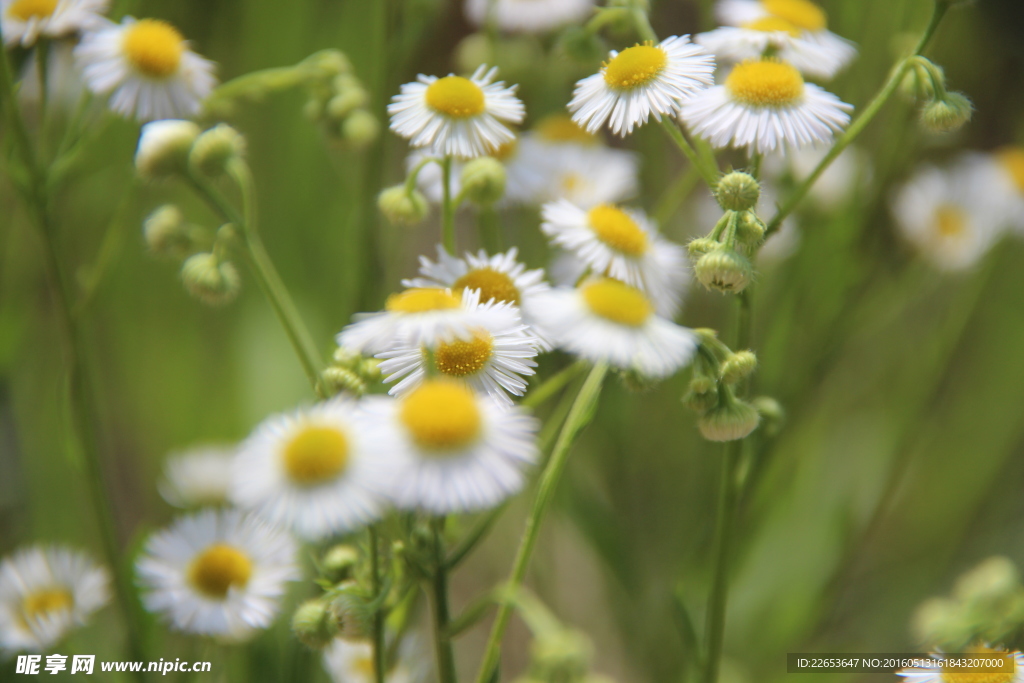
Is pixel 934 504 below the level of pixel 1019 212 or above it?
below

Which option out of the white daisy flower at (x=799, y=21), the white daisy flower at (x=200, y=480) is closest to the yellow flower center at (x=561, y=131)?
the white daisy flower at (x=799, y=21)

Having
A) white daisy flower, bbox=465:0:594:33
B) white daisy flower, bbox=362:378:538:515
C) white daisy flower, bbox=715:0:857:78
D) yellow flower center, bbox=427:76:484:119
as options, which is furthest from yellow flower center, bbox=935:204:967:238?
white daisy flower, bbox=362:378:538:515

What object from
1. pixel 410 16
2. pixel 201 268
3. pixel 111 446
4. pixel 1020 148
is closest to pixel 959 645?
pixel 201 268

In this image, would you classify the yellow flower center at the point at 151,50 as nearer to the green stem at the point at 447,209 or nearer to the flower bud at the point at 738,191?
the green stem at the point at 447,209

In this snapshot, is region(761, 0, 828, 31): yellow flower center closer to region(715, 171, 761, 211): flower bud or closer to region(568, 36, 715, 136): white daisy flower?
region(568, 36, 715, 136): white daisy flower

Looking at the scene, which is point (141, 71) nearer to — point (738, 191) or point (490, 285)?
point (490, 285)

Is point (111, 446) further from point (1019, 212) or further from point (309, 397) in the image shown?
point (1019, 212)
